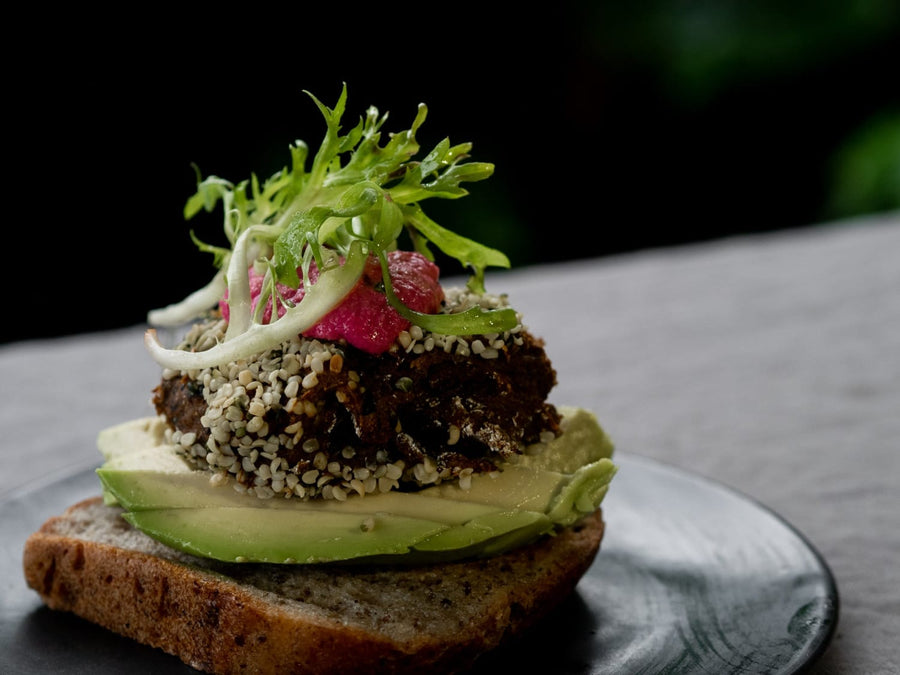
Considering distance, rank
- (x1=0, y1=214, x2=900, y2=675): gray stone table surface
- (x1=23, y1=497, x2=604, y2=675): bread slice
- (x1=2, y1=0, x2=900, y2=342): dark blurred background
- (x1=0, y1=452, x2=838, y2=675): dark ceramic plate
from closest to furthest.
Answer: (x1=23, y1=497, x2=604, y2=675): bread slice, (x1=0, y1=452, x2=838, y2=675): dark ceramic plate, (x1=0, y1=214, x2=900, y2=675): gray stone table surface, (x1=2, y1=0, x2=900, y2=342): dark blurred background

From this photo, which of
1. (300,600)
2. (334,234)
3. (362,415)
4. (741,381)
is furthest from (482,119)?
(300,600)

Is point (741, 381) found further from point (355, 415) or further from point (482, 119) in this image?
point (482, 119)

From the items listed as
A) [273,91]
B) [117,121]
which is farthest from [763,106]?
[117,121]

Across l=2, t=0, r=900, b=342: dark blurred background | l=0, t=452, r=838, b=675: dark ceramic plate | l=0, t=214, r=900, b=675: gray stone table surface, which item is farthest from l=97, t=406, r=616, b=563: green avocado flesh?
l=2, t=0, r=900, b=342: dark blurred background

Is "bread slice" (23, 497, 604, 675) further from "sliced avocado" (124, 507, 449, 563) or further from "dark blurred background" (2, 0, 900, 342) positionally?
"dark blurred background" (2, 0, 900, 342)

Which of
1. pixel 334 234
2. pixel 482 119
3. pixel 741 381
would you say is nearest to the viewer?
pixel 334 234

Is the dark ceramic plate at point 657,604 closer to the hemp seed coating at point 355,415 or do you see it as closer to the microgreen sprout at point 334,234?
the hemp seed coating at point 355,415
